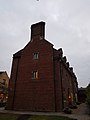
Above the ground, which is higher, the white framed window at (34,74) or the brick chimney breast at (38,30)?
the brick chimney breast at (38,30)

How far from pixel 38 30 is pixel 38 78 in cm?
957

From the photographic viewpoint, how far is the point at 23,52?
3059 cm

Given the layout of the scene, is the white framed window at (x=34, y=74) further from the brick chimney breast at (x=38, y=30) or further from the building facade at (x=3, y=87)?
the building facade at (x=3, y=87)

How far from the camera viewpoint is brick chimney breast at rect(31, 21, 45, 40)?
30.5m

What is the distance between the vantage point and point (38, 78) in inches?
1076

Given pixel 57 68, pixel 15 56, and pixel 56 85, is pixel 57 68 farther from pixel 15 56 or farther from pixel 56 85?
pixel 15 56

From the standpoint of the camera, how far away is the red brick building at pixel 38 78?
25359 millimetres

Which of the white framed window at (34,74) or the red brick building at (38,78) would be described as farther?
the white framed window at (34,74)

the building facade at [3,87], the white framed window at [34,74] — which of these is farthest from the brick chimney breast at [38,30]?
the building facade at [3,87]

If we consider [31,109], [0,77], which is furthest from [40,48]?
[0,77]

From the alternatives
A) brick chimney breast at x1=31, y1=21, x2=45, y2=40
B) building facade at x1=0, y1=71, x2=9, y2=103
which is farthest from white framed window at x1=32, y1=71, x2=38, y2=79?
building facade at x1=0, y1=71, x2=9, y2=103

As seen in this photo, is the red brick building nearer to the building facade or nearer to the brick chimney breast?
the brick chimney breast

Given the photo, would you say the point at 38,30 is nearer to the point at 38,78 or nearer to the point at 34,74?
the point at 34,74

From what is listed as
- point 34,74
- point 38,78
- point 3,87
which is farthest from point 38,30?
point 3,87
